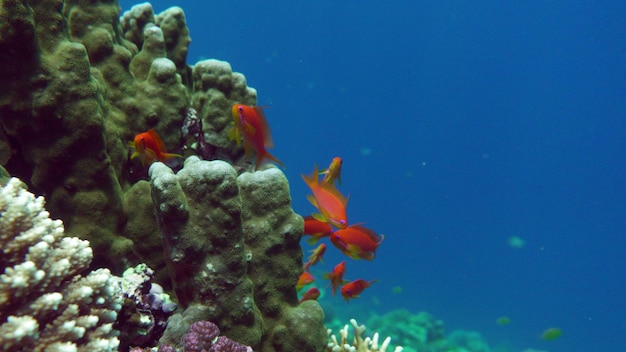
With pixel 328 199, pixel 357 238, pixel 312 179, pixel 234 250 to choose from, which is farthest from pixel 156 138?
pixel 357 238

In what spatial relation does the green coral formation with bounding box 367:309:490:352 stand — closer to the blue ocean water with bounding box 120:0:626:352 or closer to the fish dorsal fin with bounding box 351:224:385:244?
the fish dorsal fin with bounding box 351:224:385:244

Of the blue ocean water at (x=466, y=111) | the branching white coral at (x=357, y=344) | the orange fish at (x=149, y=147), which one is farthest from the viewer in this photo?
the blue ocean water at (x=466, y=111)

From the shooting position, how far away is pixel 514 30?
101312 mm

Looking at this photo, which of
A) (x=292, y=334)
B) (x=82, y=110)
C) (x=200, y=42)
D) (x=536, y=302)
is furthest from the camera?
(x=200, y=42)

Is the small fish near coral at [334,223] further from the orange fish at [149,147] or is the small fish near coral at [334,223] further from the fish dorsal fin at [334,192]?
the orange fish at [149,147]

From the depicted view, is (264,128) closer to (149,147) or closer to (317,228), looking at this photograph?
(149,147)

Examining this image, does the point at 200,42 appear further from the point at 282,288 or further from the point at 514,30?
the point at 282,288

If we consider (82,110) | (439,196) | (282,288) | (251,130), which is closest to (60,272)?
(82,110)

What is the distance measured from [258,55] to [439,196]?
63.8 m

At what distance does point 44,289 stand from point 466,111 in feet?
365

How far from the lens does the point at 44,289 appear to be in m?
1.91

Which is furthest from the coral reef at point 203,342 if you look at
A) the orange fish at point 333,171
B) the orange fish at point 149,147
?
the orange fish at point 333,171

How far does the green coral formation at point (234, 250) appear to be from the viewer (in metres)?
2.95

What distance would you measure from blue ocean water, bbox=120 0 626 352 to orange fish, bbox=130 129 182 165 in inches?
3145
